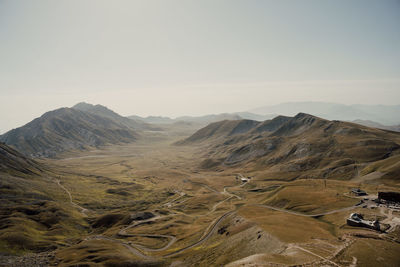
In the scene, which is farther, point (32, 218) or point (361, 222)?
point (32, 218)

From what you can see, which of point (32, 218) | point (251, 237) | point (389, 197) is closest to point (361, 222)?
point (389, 197)

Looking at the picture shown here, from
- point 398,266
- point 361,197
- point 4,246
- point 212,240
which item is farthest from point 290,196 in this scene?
point 4,246

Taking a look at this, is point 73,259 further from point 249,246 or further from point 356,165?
point 356,165

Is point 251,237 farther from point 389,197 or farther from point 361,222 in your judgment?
point 389,197

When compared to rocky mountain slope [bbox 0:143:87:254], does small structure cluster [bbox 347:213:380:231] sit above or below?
above

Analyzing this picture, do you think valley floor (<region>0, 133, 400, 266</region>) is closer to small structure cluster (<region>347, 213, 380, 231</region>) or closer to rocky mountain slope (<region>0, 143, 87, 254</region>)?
small structure cluster (<region>347, 213, 380, 231</region>)

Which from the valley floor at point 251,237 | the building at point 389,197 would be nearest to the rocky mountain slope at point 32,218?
the valley floor at point 251,237

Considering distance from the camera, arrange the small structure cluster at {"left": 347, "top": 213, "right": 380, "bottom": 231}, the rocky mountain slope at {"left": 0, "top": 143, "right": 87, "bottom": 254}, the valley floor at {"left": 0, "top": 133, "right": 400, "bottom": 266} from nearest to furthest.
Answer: the valley floor at {"left": 0, "top": 133, "right": 400, "bottom": 266} → the small structure cluster at {"left": 347, "top": 213, "right": 380, "bottom": 231} → the rocky mountain slope at {"left": 0, "top": 143, "right": 87, "bottom": 254}

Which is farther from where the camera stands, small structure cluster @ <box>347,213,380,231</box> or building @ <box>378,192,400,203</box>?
building @ <box>378,192,400,203</box>

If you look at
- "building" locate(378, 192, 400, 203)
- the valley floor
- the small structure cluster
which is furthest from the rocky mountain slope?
"building" locate(378, 192, 400, 203)
